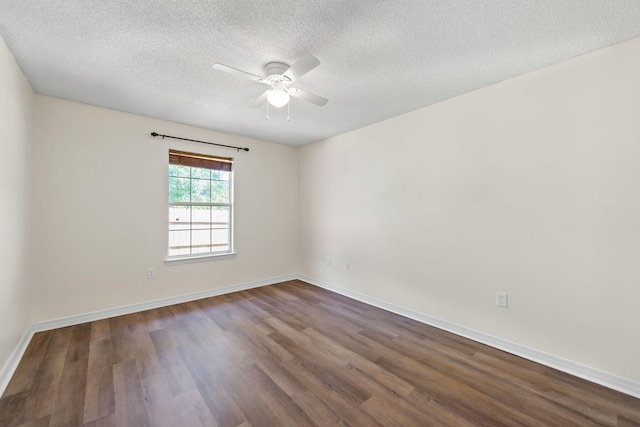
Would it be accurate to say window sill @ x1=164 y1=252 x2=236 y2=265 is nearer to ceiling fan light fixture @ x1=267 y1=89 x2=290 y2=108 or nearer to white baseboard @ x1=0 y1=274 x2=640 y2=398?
white baseboard @ x1=0 y1=274 x2=640 y2=398

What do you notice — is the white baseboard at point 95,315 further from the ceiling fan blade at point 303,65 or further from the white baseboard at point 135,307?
the ceiling fan blade at point 303,65

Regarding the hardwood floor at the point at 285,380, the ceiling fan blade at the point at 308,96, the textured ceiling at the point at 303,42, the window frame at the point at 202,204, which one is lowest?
the hardwood floor at the point at 285,380

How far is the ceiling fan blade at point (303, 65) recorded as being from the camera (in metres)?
1.72

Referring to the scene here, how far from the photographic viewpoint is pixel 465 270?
267 cm

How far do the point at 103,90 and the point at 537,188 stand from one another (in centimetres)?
405

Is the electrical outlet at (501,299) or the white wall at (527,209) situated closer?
→ the white wall at (527,209)

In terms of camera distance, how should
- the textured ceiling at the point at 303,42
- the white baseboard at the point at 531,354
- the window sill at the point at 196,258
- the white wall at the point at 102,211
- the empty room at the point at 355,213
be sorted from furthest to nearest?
the window sill at the point at 196,258, the white wall at the point at 102,211, the white baseboard at the point at 531,354, the empty room at the point at 355,213, the textured ceiling at the point at 303,42

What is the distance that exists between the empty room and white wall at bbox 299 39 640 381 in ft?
0.05

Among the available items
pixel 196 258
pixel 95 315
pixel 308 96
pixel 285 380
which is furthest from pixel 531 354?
pixel 95 315

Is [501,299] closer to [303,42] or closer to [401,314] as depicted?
[401,314]

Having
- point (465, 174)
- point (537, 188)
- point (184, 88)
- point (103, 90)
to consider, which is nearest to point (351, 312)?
point (465, 174)

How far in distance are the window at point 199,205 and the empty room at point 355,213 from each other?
41 millimetres

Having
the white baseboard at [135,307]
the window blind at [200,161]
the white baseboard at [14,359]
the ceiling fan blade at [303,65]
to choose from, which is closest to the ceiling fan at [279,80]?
the ceiling fan blade at [303,65]

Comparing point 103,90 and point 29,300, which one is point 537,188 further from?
point 29,300
